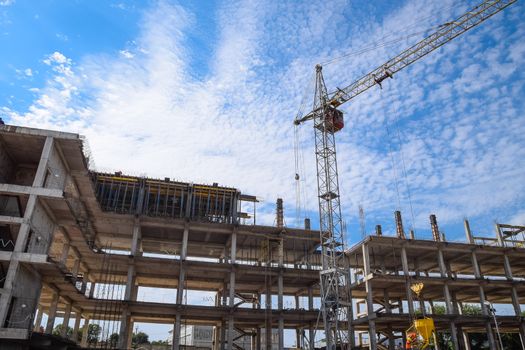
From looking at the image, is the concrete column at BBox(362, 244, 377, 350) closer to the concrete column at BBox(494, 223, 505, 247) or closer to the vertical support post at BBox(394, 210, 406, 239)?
the vertical support post at BBox(394, 210, 406, 239)

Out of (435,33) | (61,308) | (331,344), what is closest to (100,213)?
(61,308)

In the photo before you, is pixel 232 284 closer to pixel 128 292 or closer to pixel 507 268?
pixel 128 292

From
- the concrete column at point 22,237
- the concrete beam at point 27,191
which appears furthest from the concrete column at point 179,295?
the concrete column at point 22,237

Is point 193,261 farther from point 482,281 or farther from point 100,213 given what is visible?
point 482,281

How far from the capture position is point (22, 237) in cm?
2992

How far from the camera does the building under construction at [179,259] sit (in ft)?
109

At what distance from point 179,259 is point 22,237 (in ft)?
64.9

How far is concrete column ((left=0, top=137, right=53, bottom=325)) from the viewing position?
90.7ft

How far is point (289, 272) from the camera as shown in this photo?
5041 centimetres

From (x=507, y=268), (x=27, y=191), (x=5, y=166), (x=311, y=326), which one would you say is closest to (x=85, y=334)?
(x=5, y=166)

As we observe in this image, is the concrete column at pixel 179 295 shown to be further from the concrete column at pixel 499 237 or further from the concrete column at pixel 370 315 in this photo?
the concrete column at pixel 499 237

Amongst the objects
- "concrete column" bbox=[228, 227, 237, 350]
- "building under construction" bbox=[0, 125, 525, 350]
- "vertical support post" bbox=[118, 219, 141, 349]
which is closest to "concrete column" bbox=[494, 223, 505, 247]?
"building under construction" bbox=[0, 125, 525, 350]

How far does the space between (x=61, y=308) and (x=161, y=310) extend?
17112 mm

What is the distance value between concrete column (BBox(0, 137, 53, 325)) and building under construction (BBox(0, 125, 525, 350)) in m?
0.10
